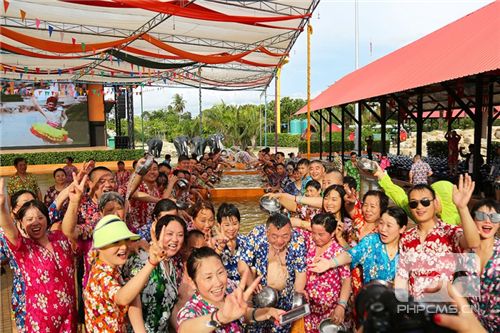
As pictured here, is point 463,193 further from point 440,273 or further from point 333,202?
point 333,202

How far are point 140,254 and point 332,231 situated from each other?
132 cm

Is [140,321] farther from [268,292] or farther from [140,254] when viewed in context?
[268,292]

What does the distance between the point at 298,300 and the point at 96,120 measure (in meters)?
25.0

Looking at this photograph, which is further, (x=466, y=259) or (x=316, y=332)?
(x=316, y=332)

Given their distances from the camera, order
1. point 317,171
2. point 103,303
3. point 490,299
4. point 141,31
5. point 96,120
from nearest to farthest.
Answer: point 103,303 → point 490,299 → point 317,171 → point 141,31 → point 96,120

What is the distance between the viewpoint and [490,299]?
2.16 metres

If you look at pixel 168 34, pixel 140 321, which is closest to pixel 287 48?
pixel 168 34

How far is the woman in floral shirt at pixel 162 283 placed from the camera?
2266 millimetres

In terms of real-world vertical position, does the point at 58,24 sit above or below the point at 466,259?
above

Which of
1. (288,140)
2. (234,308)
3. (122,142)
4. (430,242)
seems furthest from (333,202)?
(288,140)

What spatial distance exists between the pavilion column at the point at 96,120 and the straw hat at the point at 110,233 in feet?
81.5

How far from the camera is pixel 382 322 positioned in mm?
1086

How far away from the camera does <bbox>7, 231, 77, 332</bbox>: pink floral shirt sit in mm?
2428

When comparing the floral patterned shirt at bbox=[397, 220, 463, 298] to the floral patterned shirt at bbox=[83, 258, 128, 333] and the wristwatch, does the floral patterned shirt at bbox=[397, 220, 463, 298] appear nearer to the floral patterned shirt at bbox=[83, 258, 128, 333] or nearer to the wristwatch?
the wristwatch
